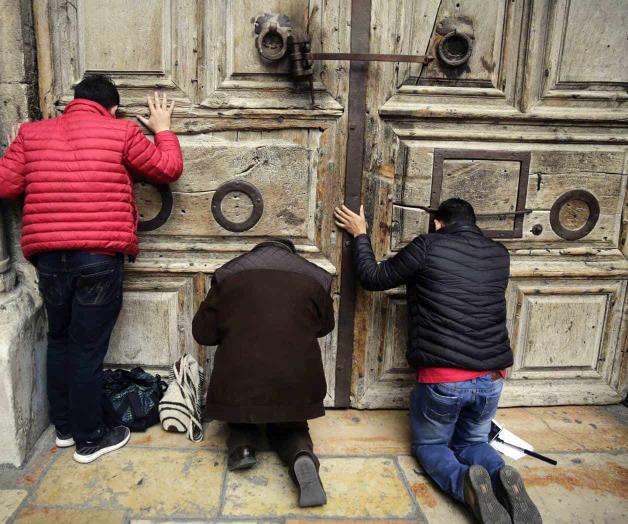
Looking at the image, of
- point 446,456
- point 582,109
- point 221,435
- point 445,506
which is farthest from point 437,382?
point 582,109

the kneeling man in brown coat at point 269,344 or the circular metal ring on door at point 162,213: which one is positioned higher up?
the circular metal ring on door at point 162,213

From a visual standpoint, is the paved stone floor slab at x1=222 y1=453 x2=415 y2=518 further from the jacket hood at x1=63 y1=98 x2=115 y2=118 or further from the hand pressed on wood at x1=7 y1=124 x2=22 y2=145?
the hand pressed on wood at x1=7 y1=124 x2=22 y2=145

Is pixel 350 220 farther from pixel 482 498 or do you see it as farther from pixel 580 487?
pixel 580 487

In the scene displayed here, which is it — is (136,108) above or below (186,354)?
above

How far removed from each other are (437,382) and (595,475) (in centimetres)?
101

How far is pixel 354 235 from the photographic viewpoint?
10.2 feet

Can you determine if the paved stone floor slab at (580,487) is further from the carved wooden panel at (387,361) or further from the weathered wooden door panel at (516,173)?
the carved wooden panel at (387,361)

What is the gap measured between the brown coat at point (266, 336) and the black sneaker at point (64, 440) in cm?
88

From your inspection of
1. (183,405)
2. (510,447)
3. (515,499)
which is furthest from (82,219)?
(510,447)

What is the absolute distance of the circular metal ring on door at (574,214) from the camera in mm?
3305

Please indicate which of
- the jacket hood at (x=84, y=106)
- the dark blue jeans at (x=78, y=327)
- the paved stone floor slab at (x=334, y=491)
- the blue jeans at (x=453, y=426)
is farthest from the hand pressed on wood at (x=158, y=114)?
the blue jeans at (x=453, y=426)

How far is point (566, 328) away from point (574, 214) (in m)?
0.73

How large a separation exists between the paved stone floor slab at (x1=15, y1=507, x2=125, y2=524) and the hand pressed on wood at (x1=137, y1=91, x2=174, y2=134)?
195 cm

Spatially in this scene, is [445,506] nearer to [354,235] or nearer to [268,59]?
[354,235]
